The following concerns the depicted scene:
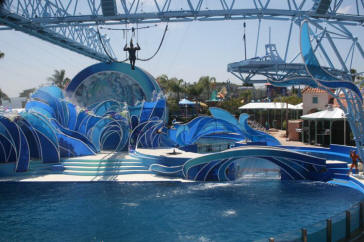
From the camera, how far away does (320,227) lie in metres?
6.75

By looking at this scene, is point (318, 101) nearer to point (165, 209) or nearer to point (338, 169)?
point (338, 169)

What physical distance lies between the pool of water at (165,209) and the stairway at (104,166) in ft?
5.59

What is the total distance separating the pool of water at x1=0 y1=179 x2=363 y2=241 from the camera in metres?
9.98

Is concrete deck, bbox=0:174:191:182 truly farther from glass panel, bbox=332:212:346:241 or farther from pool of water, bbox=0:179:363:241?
glass panel, bbox=332:212:346:241

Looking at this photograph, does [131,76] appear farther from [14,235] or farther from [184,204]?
[14,235]

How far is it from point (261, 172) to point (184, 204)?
5.65 meters

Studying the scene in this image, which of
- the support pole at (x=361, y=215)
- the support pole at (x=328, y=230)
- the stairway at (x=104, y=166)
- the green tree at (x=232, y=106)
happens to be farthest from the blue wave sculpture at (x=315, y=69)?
the green tree at (x=232, y=106)

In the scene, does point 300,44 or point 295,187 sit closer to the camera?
point 300,44

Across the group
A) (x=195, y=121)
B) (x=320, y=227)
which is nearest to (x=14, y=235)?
(x=320, y=227)

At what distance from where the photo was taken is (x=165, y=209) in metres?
12.1

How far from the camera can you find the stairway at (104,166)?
58.4 ft

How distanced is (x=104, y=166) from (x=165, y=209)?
7201 millimetres

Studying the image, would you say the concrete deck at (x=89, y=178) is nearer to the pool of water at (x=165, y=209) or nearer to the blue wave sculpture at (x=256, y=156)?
the pool of water at (x=165, y=209)

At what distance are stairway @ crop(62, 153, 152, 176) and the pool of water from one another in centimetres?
170
